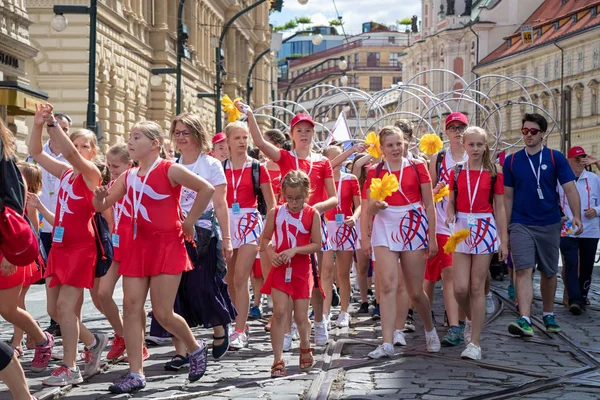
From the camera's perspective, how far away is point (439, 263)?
10906 mm

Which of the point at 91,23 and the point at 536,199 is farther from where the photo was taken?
the point at 91,23

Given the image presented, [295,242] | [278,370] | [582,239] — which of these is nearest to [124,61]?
[582,239]

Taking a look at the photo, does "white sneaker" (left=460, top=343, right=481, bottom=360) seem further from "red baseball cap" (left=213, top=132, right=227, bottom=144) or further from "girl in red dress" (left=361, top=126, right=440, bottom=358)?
"red baseball cap" (left=213, top=132, right=227, bottom=144)

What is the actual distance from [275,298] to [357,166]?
4.91m

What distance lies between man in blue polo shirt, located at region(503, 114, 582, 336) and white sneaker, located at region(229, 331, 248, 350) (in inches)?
98.5

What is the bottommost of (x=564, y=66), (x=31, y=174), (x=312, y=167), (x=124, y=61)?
(x=31, y=174)

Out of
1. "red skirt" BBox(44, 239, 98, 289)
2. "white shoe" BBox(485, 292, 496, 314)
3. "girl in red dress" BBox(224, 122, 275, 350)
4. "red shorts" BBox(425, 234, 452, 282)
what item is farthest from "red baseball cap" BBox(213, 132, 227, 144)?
"red skirt" BBox(44, 239, 98, 289)

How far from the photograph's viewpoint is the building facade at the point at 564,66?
73625 mm

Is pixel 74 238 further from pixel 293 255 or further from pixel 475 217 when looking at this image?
pixel 475 217

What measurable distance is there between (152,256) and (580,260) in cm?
738

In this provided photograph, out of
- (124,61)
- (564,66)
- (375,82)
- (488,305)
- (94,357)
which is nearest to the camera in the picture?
(94,357)

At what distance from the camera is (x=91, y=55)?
23.5 meters

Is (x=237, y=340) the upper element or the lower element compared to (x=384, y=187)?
lower

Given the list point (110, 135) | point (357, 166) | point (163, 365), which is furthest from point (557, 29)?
point (163, 365)
